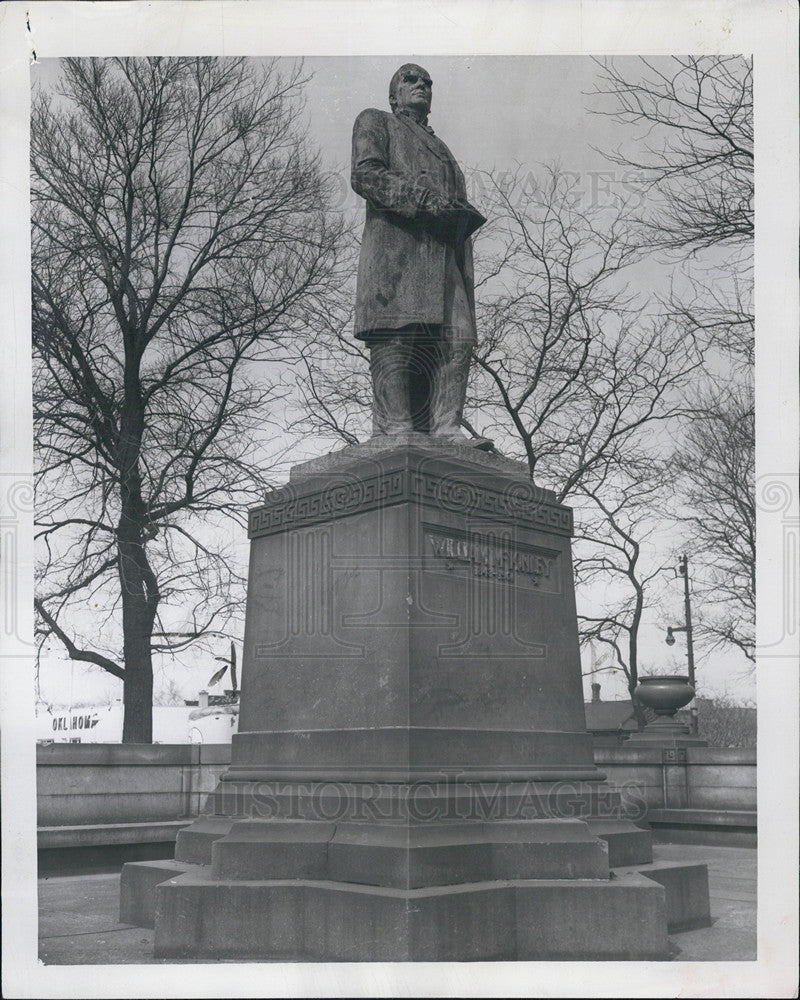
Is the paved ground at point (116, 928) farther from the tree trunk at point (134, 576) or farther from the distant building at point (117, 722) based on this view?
the distant building at point (117, 722)

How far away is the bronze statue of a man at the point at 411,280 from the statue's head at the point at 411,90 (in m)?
0.15

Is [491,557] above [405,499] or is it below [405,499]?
below

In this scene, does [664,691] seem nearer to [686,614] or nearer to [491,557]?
[686,614]

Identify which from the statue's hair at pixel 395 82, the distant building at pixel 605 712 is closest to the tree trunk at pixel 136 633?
the statue's hair at pixel 395 82

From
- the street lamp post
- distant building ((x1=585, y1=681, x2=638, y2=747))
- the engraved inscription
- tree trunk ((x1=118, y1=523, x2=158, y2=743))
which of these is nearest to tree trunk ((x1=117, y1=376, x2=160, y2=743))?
tree trunk ((x1=118, y1=523, x2=158, y2=743))

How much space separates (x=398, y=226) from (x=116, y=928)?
16.0ft

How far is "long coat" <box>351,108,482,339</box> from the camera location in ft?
24.1

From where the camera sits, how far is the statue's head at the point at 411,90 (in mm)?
7750

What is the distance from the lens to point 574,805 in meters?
6.73

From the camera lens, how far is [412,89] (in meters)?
7.75

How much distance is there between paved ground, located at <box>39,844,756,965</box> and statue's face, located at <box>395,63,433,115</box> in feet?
18.0

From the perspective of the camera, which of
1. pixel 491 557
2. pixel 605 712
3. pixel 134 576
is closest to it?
pixel 491 557

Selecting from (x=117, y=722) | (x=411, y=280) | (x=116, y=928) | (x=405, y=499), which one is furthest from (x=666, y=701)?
(x=117, y=722)

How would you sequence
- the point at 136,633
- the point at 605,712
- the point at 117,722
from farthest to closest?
the point at 605,712 < the point at 117,722 < the point at 136,633
